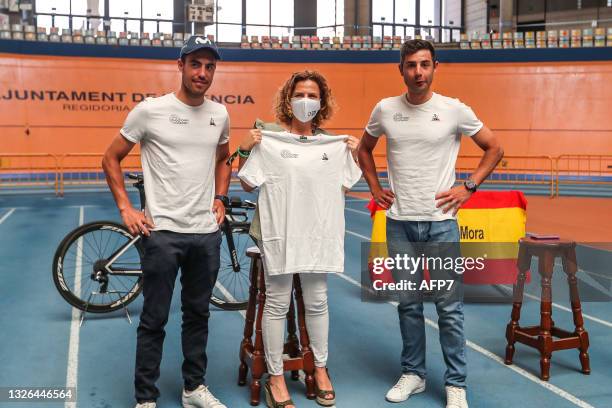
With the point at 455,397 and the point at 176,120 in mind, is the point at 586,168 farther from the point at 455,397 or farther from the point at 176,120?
the point at 176,120

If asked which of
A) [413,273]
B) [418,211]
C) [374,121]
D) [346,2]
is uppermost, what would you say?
[346,2]

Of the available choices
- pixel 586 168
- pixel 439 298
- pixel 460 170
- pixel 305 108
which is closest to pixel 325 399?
pixel 439 298

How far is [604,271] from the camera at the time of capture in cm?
737

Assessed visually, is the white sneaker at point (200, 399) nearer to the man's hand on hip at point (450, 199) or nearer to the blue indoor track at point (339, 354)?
the blue indoor track at point (339, 354)

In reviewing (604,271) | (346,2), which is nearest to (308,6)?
(346,2)

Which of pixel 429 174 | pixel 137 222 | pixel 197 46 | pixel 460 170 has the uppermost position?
pixel 197 46

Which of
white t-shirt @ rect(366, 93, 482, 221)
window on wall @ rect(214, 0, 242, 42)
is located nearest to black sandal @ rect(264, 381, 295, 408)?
white t-shirt @ rect(366, 93, 482, 221)

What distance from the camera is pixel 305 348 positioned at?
3.83 m

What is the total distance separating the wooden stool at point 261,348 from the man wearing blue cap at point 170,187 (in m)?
0.46

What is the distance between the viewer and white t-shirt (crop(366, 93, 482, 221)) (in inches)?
147

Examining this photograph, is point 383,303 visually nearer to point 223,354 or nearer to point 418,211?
point 223,354

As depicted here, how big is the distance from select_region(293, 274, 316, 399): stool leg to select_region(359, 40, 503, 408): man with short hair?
522 mm

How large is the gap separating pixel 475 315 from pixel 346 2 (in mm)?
24753

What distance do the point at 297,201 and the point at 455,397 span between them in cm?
155
